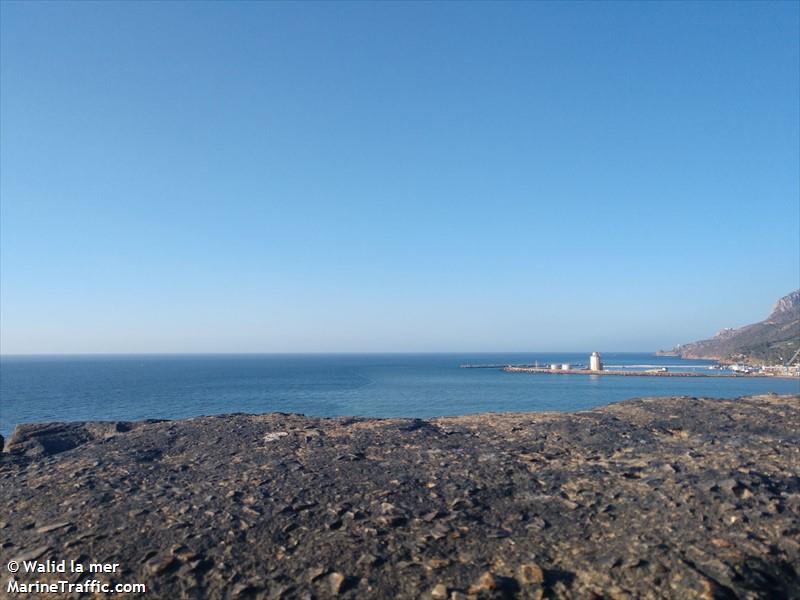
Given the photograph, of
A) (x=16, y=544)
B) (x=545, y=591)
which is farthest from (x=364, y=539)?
(x=16, y=544)

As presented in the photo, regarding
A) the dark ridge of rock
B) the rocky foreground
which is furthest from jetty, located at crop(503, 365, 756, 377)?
the dark ridge of rock

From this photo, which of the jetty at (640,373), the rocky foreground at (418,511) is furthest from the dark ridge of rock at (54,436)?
the jetty at (640,373)

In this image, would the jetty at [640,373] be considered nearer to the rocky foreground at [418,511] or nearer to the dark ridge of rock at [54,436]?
the rocky foreground at [418,511]

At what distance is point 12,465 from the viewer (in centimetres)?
947

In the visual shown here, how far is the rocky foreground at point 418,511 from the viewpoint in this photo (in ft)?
17.8

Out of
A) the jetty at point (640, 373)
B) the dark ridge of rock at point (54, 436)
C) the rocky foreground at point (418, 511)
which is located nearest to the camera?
the rocky foreground at point (418, 511)

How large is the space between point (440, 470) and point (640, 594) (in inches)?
147

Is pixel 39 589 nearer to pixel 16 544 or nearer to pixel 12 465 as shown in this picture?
pixel 16 544

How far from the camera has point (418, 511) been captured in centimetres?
691

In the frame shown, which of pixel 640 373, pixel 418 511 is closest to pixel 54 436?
pixel 418 511

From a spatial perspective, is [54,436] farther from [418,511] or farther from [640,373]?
[640,373]

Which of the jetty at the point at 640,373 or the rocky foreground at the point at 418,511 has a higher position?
the rocky foreground at the point at 418,511

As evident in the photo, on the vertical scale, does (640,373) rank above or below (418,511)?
below

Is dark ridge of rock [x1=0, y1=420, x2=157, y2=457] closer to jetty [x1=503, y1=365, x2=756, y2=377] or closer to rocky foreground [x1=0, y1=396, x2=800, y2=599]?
rocky foreground [x1=0, y1=396, x2=800, y2=599]
